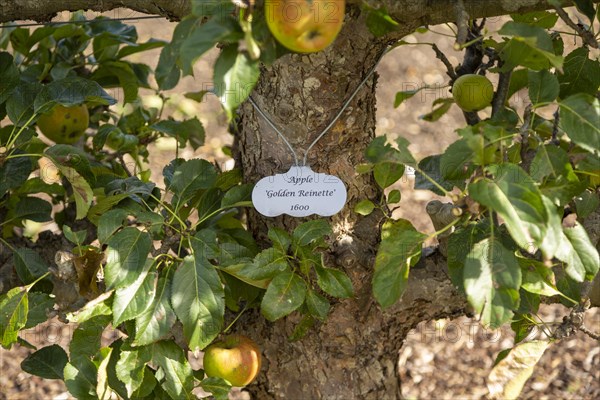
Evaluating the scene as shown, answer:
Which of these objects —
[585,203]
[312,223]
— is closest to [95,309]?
[312,223]

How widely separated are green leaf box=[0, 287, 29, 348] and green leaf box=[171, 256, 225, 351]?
289mm

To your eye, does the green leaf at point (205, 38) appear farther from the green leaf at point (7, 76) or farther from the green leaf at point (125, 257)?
the green leaf at point (7, 76)

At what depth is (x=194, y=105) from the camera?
4.09 m

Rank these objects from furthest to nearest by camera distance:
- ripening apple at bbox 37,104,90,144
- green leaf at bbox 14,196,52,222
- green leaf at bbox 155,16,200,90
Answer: ripening apple at bbox 37,104,90,144, green leaf at bbox 14,196,52,222, green leaf at bbox 155,16,200,90

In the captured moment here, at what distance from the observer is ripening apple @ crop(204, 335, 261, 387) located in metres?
1.40

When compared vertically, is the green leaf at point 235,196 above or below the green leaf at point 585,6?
below

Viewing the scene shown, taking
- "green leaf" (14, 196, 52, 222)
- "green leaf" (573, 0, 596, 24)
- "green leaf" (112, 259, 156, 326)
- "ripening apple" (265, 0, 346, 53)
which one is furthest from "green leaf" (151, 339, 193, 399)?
"green leaf" (573, 0, 596, 24)

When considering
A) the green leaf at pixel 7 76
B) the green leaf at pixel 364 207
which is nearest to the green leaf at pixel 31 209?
the green leaf at pixel 7 76

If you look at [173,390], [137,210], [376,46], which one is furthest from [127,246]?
[376,46]

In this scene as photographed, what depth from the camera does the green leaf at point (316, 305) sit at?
1350 millimetres

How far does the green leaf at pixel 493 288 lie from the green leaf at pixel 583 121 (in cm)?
19

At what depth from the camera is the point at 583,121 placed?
1.07m

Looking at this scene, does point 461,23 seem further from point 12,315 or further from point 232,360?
point 12,315

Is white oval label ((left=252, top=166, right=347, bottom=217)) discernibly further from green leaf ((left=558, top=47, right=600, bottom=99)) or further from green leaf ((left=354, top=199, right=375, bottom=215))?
green leaf ((left=558, top=47, right=600, bottom=99))
